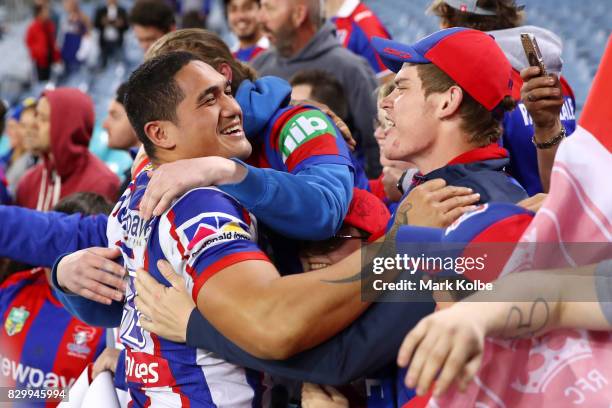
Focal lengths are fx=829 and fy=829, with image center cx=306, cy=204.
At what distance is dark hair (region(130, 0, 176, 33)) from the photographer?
17.6 feet

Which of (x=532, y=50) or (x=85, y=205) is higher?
(x=532, y=50)

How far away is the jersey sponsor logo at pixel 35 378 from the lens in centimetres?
294

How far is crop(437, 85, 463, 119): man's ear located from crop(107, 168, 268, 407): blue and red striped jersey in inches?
21.8

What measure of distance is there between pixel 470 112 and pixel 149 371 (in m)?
1.01

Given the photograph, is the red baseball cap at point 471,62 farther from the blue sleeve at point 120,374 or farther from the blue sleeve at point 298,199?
the blue sleeve at point 120,374

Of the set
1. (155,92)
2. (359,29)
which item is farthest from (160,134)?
(359,29)

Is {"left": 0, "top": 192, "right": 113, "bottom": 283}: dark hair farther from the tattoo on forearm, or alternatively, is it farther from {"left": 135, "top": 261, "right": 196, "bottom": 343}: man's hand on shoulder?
the tattoo on forearm

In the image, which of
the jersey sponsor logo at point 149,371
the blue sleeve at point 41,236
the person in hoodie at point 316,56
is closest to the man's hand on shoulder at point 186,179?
the jersey sponsor logo at point 149,371

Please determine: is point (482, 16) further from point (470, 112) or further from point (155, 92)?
point (155, 92)

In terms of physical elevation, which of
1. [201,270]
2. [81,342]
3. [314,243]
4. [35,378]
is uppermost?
[201,270]

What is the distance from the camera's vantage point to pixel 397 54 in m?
2.18

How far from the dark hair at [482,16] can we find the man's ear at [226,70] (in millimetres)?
964

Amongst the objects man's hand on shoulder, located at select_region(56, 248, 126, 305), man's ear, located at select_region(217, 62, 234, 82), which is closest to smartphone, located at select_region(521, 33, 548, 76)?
man's ear, located at select_region(217, 62, 234, 82)

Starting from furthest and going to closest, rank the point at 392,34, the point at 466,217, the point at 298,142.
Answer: the point at 392,34 → the point at 298,142 → the point at 466,217
